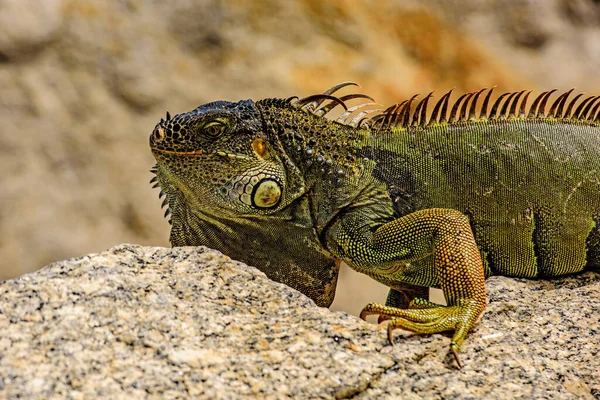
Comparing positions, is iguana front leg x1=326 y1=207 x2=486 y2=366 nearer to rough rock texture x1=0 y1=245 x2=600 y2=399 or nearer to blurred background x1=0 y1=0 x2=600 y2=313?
rough rock texture x1=0 y1=245 x2=600 y2=399

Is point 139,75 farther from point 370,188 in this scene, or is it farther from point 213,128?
point 370,188

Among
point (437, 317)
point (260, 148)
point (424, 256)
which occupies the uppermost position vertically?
point (260, 148)

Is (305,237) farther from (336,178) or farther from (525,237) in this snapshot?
(525,237)

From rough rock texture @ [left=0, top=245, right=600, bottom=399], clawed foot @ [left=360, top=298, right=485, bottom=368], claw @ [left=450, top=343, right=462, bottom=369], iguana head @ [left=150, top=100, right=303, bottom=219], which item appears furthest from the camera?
iguana head @ [left=150, top=100, right=303, bottom=219]

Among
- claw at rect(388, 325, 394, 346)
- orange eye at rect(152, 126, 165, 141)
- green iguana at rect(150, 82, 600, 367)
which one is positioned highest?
orange eye at rect(152, 126, 165, 141)

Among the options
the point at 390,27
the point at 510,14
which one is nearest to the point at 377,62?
the point at 390,27

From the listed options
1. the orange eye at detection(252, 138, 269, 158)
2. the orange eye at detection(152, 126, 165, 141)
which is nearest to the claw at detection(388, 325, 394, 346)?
the orange eye at detection(252, 138, 269, 158)

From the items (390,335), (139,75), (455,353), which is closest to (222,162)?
(390,335)

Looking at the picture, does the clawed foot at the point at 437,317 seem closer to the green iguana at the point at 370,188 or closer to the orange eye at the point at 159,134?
the green iguana at the point at 370,188
